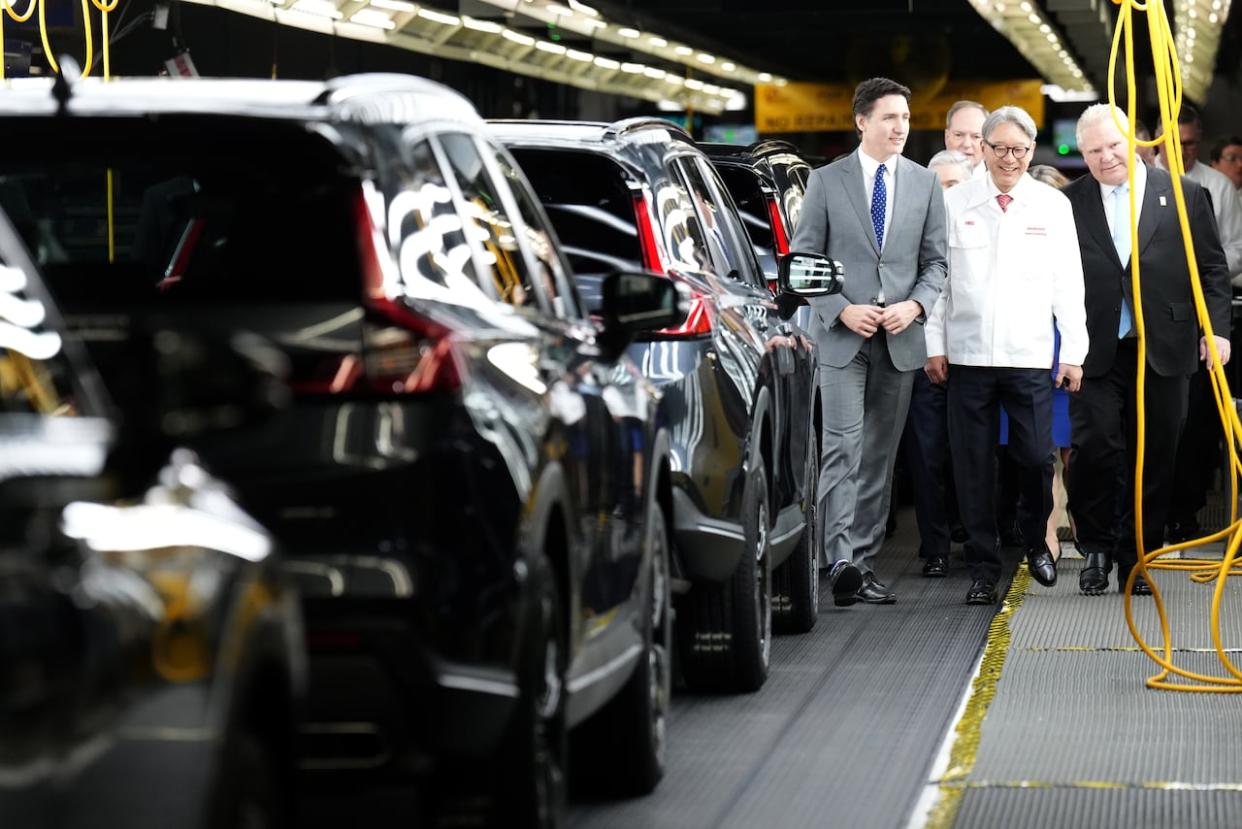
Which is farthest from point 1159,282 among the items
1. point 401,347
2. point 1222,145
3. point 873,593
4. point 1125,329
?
point 401,347

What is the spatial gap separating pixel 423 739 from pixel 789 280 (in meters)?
5.72

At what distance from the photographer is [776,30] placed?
43.0 meters

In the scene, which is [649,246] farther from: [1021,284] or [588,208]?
[1021,284]

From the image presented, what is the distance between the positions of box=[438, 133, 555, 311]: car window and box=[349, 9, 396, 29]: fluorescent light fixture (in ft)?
57.8

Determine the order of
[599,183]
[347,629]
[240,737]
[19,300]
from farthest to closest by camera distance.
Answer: [599,183] < [347,629] < [19,300] < [240,737]

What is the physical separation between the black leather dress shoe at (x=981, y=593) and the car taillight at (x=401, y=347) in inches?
259

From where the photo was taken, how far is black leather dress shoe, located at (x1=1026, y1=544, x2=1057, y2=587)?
36.3 ft

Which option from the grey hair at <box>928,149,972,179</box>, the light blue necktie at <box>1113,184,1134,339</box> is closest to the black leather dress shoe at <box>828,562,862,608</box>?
the light blue necktie at <box>1113,184,1134,339</box>

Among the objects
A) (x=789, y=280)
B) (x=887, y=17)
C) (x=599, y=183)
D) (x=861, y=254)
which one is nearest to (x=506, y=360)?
(x=599, y=183)

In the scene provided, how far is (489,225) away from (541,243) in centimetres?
59

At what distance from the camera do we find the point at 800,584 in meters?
9.78

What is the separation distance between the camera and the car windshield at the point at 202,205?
451cm

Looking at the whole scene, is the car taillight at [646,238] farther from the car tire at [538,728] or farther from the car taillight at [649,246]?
the car tire at [538,728]

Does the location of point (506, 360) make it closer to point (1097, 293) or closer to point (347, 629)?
point (347, 629)
